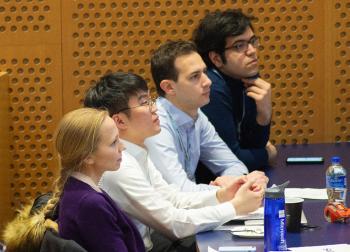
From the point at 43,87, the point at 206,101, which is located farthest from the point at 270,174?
the point at 43,87

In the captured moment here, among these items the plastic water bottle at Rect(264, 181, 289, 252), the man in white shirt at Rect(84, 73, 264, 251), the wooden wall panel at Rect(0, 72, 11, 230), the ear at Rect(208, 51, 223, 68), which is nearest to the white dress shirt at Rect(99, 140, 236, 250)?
the man in white shirt at Rect(84, 73, 264, 251)

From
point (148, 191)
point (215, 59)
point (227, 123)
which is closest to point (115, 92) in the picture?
point (148, 191)

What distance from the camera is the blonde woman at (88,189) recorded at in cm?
258

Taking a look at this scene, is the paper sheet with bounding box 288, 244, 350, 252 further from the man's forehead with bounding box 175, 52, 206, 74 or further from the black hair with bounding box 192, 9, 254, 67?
the black hair with bounding box 192, 9, 254, 67

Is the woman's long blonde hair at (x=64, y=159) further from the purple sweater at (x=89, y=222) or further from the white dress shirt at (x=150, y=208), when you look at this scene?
the white dress shirt at (x=150, y=208)

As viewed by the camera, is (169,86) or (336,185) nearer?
(336,185)

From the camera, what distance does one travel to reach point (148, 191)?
3053 millimetres

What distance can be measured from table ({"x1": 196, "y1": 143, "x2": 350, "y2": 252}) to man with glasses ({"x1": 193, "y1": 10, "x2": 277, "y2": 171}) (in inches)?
8.6

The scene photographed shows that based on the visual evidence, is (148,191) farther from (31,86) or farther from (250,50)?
(31,86)

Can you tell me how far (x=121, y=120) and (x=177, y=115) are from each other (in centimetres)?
60

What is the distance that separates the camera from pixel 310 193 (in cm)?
344

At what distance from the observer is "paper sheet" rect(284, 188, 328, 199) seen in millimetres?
3385

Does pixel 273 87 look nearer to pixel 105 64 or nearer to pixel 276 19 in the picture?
pixel 276 19

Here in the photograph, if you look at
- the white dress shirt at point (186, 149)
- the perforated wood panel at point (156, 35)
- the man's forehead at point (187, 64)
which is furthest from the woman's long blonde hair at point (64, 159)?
the perforated wood panel at point (156, 35)
